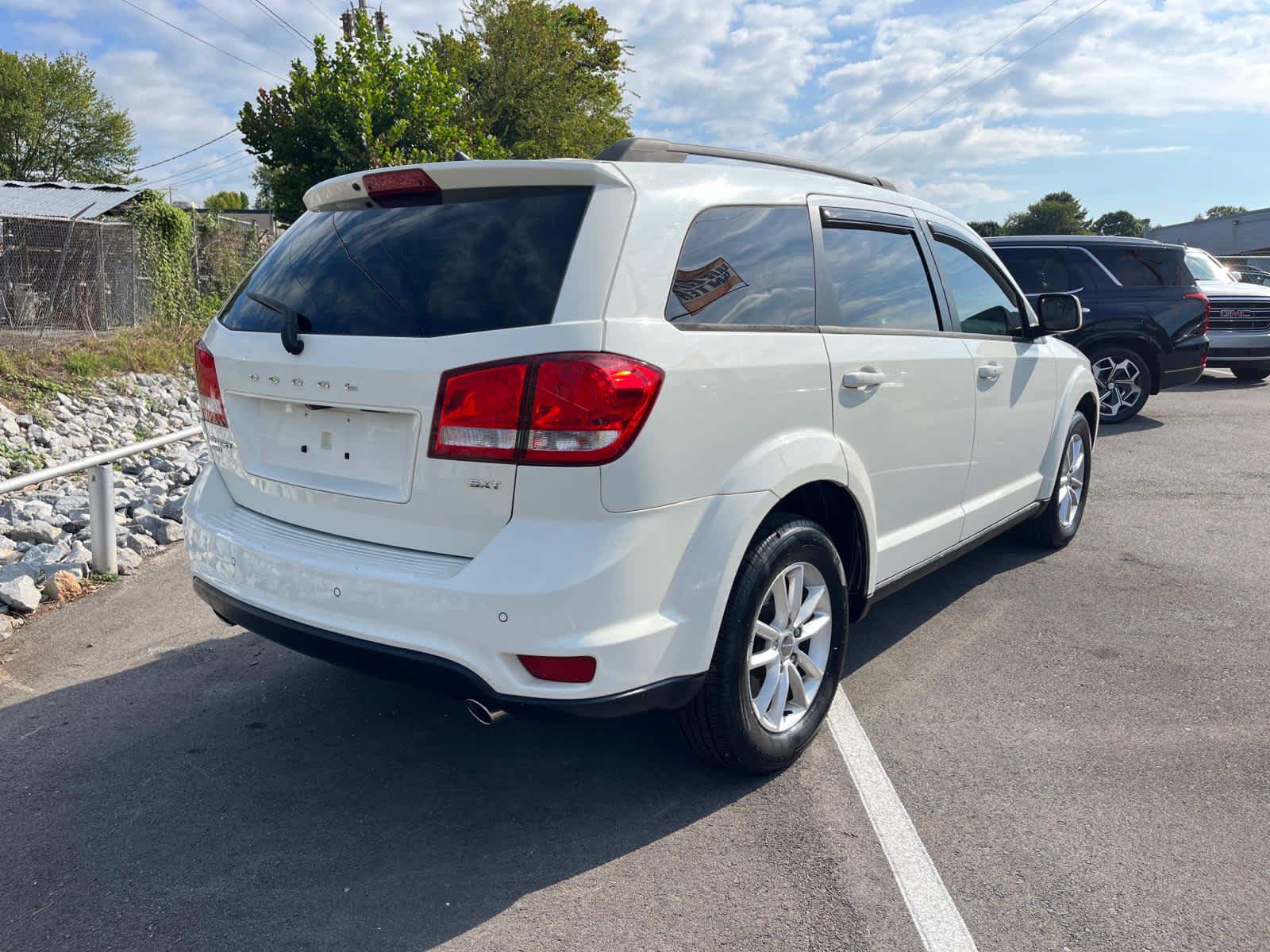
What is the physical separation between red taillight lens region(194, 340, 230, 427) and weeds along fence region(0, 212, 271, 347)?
11.3m

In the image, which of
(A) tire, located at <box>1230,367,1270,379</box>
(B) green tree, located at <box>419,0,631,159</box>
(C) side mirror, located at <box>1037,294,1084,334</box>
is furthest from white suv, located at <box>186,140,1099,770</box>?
(B) green tree, located at <box>419,0,631,159</box>

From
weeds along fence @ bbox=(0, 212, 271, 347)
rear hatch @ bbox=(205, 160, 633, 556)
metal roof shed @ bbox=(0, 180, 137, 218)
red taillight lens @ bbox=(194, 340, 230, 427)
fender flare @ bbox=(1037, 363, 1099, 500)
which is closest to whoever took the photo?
rear hatch @ bbox=(205, 160, 633, 556)

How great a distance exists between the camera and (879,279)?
3.91 meters

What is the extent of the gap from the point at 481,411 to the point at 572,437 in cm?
25

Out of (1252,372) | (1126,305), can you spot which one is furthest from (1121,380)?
(1252,372)

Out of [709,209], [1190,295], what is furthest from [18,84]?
[709,209]

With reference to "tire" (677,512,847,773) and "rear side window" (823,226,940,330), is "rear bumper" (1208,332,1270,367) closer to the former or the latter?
"rear side window" (823,226,940,330)

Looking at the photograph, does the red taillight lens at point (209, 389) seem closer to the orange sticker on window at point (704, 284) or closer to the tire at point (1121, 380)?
the orange sticker on window at point (704, 284)

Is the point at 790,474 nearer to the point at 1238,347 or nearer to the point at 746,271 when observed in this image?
the point at 746,271

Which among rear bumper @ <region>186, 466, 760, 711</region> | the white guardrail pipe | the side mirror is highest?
the side mirror

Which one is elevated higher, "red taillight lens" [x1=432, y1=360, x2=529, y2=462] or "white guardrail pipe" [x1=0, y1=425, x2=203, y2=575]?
"red taillight lens" [x1=432, y1=360, x2=529, y2=462]

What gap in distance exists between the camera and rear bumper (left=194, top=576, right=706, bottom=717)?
8.79 feet

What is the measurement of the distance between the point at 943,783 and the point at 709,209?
6.55 feet

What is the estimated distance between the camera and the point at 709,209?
3.10 metres
